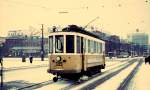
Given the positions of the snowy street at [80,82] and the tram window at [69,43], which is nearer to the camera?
the snowy street at [80,82]

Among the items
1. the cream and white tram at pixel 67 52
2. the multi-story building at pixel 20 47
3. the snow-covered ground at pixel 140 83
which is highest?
the multi-story building at pixel 20 47

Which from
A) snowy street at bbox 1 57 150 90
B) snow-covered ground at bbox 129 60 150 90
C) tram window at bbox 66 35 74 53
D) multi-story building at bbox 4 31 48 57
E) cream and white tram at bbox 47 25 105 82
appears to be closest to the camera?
snow-covered ground at bbox 129 60 150 90

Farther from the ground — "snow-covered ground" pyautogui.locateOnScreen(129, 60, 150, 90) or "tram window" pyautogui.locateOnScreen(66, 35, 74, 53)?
"tram window" pyautogui.locateOnScreen(66, 35, 74, 53)

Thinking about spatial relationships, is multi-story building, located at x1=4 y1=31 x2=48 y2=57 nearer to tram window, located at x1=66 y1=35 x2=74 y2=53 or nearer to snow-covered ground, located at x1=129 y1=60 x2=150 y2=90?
snow-covered ground, located at x1=129 y1=60 x2=150 y2=90

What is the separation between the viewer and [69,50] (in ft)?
71.6

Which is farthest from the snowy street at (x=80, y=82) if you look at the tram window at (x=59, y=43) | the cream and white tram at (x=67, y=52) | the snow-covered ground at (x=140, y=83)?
the tram window at (x=59, y=43)

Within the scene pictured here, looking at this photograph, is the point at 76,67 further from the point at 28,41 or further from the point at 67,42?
the point at 28,41

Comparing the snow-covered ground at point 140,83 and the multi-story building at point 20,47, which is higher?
the multi-story building at point 20,47

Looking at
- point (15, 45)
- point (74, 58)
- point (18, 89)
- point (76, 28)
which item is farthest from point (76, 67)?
point (15, 45)

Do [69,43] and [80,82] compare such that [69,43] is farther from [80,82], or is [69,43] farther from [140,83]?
[140,83]

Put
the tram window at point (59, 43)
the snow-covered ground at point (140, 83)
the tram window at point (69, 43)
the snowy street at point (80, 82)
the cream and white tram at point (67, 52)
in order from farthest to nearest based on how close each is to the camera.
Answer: the tram window at point (59, 43) < the tram window at point (69, 43) < the cream and white tram at point (67, 52) < the snowy street at point (80, 82) < the snow-covered ground at point (140, 83)

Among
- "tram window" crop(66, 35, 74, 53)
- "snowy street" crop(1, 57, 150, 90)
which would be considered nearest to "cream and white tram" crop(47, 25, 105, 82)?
"tram window" crop(66, 35, 74, 53)

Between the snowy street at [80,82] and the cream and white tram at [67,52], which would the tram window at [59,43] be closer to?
the cream and white tram at [67,52]

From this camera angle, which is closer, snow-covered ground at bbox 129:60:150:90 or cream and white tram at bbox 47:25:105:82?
snow-covered ground at bbox 129:60:150:90
